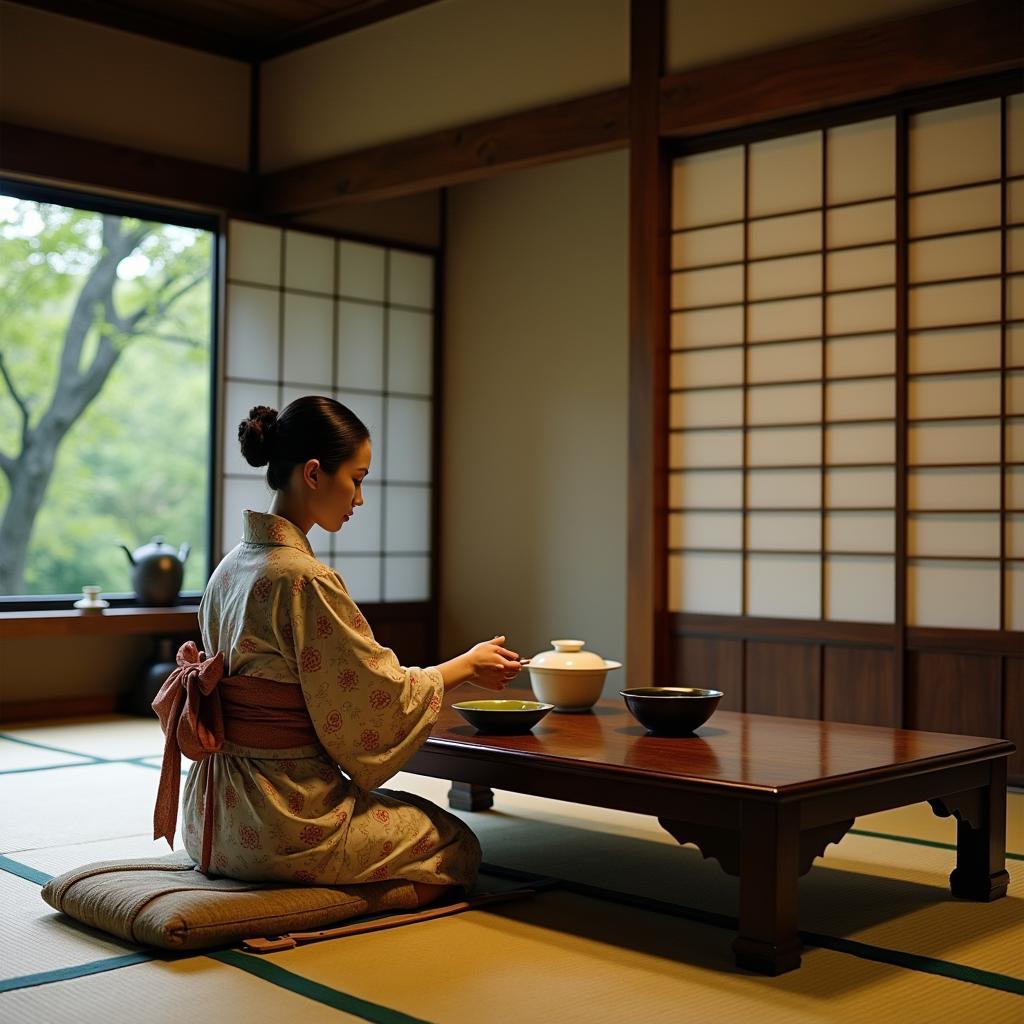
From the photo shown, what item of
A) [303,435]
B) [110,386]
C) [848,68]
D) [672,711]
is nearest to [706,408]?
[848,68]

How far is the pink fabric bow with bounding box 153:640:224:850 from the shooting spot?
262 cm

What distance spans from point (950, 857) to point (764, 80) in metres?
2.64

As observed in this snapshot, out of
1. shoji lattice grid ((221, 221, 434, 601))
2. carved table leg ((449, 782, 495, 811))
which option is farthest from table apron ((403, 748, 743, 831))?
shoji lattice grid ((221, 221, 434, 601))

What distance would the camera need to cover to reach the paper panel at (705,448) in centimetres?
498

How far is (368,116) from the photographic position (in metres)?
6.10

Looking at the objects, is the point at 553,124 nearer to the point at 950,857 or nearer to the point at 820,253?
the point at 820,253

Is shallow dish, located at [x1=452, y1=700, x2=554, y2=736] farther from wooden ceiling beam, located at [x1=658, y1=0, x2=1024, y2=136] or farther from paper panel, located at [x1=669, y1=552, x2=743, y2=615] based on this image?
wooden ceiling beam, located at [x1=658, y1=0, x2=1024, y2=136]

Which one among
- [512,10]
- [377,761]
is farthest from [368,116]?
[377,761]

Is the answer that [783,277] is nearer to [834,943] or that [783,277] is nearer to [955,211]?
[955,211]

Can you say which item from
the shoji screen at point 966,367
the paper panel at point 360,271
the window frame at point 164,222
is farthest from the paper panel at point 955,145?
the window frame at point 164,222

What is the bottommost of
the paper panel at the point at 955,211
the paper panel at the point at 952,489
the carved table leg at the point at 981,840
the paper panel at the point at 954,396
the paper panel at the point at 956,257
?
the carved table leg at the point at 981,840

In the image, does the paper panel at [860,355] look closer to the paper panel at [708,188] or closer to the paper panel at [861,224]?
the paper panel at [861,224]

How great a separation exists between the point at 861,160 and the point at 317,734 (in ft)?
9.86

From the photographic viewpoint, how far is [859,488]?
464cm
